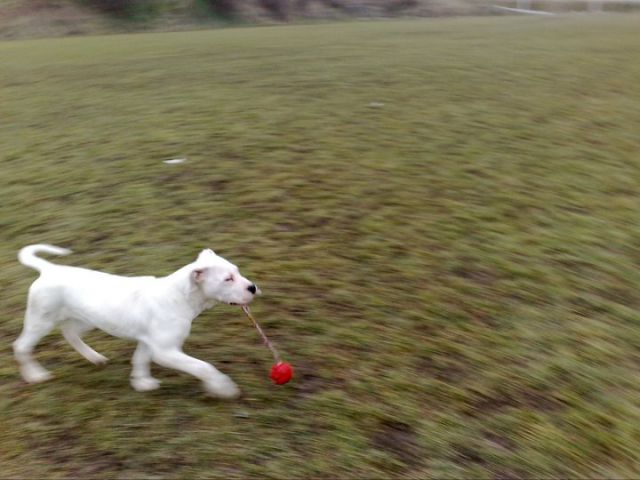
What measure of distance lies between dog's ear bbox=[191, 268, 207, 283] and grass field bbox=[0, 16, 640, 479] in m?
0.55

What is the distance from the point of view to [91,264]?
4359 mm

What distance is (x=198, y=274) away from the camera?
2926mm

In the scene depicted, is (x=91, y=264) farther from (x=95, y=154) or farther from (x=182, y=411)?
(x=95, y=154)

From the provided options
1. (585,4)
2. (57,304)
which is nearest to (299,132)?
(57,304)

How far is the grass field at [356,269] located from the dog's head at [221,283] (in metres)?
0.47

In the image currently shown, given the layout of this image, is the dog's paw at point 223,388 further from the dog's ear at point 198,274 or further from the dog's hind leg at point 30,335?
the dog's hind leg at point 30,335

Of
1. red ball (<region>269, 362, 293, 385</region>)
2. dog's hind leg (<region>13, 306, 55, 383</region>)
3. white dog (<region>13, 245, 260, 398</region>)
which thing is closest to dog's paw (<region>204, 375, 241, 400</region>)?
white dog (<region>13, 245, 260, 398</region>)

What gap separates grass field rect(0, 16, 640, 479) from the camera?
282 centimetres

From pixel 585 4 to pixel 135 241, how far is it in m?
32.7

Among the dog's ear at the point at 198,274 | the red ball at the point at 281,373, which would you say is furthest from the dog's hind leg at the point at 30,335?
the red ball at the point at 281,373

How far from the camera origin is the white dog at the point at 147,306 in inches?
116

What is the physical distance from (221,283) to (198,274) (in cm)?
10

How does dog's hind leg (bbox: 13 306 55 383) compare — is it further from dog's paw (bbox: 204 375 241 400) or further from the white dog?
dog's paw (bbox: 204 375 241 400)

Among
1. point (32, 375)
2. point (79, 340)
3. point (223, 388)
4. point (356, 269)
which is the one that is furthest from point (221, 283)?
point (356, 269)
